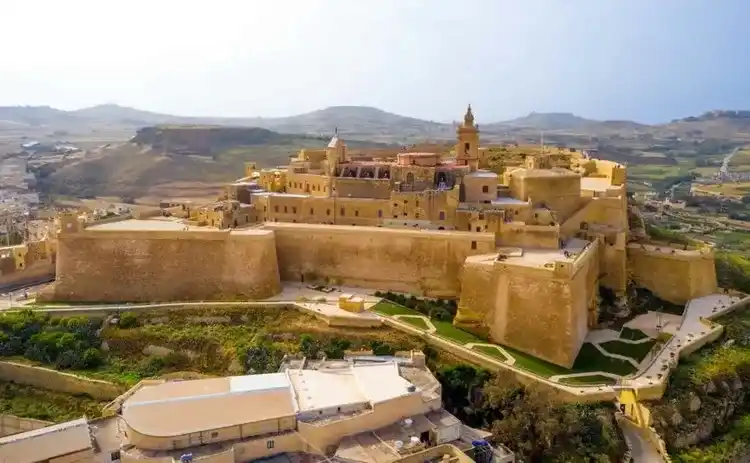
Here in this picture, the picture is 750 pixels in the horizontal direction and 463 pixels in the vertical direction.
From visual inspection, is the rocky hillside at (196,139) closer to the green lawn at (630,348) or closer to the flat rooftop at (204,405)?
the green lawn at (630,348)

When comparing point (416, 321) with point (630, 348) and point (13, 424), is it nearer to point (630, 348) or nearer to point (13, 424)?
point (630, 348)

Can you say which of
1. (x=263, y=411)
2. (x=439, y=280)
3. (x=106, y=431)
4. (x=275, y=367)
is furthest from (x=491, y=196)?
(x=106, y=431)

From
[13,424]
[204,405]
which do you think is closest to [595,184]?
[204,405]

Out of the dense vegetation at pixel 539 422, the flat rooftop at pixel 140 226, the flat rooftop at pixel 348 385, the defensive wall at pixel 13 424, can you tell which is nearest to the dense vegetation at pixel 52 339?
the defensive wall at pixel 13 424

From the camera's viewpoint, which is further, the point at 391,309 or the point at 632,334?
the point at 391,309

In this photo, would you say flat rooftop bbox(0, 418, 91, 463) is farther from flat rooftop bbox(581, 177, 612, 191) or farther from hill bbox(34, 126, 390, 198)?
hill bbox(34, 126, 390, 198)

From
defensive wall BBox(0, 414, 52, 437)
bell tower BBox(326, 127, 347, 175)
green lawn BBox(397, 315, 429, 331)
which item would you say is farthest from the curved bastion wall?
defensive wall BBox(0, 414, 52, 437)

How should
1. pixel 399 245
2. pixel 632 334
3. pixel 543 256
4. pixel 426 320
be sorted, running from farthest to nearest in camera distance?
1. pixel 399 245
2. pixel 632 334
3. pixel 543 256
4. pixel 426 320
